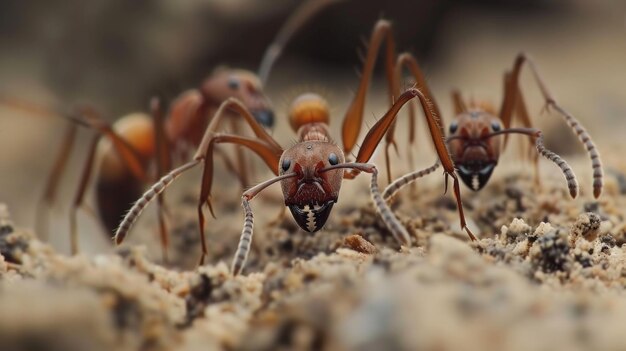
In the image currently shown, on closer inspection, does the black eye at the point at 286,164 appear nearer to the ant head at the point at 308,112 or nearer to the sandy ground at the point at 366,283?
the sandy ground at the point at 366,283

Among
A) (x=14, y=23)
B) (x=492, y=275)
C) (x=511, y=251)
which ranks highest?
(x=14, y=23)

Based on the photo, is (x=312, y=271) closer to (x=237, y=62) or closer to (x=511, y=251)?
(x=511, y=251)

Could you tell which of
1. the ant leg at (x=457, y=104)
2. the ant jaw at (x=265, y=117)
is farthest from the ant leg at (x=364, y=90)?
the ant jaw at (x=265, y=117)

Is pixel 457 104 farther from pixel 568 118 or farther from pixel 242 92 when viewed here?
pixel 242 92

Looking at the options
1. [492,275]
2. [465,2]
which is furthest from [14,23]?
[492,275]

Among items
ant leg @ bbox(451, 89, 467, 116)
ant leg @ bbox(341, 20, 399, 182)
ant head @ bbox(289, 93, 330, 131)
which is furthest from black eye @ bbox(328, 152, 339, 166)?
ant leg @ bbox(451, 89, 467, 116)

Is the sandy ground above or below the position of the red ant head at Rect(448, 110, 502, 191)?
below

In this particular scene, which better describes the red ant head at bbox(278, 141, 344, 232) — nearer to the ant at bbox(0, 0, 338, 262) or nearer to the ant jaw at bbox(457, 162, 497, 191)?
the ant jaw at bbox(457, 162, 497, 191)
